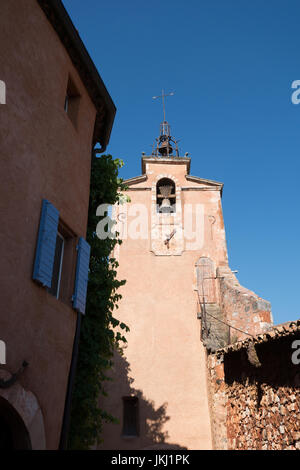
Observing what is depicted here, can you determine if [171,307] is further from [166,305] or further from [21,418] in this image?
[21,418]

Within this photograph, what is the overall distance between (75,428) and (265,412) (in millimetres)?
3593

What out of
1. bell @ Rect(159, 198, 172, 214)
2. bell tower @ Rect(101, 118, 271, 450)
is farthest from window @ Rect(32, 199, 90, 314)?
bell @ Rect(159, 198, 172, 214)

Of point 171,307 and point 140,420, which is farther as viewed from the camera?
point 171,307

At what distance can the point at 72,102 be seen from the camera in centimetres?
704

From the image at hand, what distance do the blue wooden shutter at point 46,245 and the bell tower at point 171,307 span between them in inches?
309

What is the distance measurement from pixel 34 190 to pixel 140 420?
347 inches

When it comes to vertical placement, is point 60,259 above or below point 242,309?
below

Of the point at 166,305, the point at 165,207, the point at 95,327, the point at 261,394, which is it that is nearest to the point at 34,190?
the point at 95,327

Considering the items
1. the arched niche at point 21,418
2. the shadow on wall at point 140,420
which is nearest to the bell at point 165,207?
the shadow on wall at point 140,420

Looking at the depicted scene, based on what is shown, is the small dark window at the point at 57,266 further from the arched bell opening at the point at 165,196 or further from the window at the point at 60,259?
the arched bell opening at the point at 165,196

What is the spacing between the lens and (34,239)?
16.0ft

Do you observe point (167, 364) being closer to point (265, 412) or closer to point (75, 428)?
point (265, 412)

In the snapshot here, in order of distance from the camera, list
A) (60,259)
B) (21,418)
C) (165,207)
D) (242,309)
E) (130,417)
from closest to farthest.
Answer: (21,418) < (60,259) < (130,417) < (242,309) < (165,207)

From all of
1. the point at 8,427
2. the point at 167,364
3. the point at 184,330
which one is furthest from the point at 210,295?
the point at 8,427
